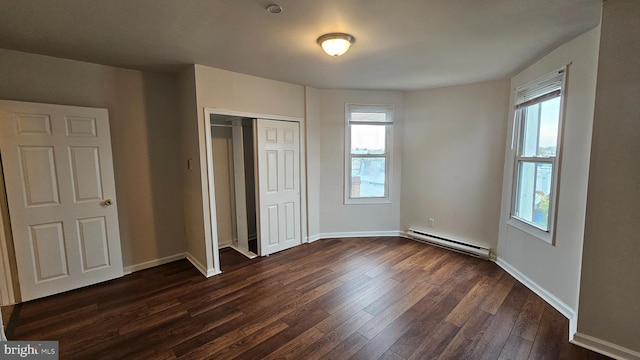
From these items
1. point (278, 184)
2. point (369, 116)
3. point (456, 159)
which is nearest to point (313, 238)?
point (278, 184)

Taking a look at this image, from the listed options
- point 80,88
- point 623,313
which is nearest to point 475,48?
point 623,313

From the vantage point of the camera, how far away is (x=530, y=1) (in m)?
1.67

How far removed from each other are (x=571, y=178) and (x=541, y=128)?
2.30 feet

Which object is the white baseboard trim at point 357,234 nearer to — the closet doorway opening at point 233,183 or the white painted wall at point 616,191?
the closet doorway opening at point 233,183

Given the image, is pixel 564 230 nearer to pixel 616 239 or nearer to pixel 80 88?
pixel 616 239

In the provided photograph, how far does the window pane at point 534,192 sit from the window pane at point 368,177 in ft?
6.02

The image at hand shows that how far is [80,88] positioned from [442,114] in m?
4.51

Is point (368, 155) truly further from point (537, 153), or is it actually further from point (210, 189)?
point (210, 189)

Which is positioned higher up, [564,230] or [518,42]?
[518,42]

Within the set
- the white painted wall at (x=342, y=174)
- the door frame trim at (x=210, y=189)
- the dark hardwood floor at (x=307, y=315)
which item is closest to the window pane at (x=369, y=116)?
the white painted wall at (x=342, y=174)

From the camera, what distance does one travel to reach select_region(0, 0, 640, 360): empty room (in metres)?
1.82

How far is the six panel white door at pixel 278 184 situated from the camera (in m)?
3.51

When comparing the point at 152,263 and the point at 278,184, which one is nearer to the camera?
the point at 152,263

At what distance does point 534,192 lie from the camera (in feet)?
9.23
